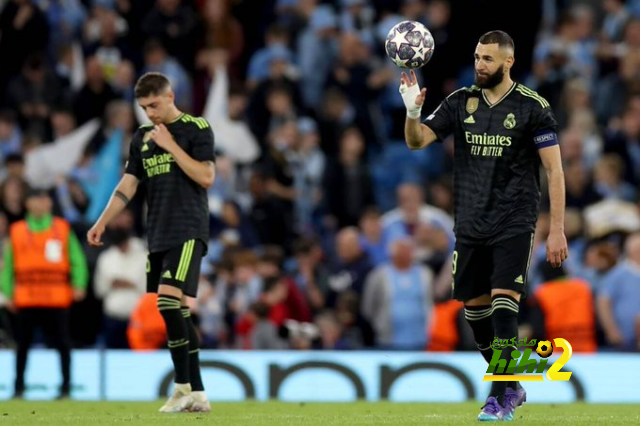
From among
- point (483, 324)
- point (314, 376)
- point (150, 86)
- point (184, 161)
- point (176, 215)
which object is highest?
point (150, 86)

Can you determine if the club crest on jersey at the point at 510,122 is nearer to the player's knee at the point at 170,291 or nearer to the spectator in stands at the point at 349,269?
the player's knee at the point at 170,291

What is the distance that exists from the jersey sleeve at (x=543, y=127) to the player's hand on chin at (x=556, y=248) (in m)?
0.63

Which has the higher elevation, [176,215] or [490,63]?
[490,63]

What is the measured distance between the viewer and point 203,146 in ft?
34.7

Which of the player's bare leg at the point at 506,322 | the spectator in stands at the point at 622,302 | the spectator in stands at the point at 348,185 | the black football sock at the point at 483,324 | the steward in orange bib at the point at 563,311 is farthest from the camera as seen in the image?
the spectator in stands at the point at 348,185

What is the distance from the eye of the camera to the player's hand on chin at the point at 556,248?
9016 millimetres

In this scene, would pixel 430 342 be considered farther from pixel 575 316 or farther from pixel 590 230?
pixel 590 230

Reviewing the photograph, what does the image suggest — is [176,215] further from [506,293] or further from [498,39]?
[498,39]

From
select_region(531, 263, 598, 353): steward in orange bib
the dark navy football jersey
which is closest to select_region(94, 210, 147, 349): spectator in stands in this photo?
select_region(531, 263, 598, 353): steward in orange bib

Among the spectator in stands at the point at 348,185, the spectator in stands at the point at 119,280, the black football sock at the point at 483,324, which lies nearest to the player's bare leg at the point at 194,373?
the black football sock at the point at 483,324

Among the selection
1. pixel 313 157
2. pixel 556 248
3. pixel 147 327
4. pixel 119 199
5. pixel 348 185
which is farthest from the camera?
pixel 313 157

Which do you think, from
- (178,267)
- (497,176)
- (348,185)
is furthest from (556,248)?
(348,185)

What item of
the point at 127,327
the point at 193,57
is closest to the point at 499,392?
the point at 127,327

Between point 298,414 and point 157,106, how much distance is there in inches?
98.2
